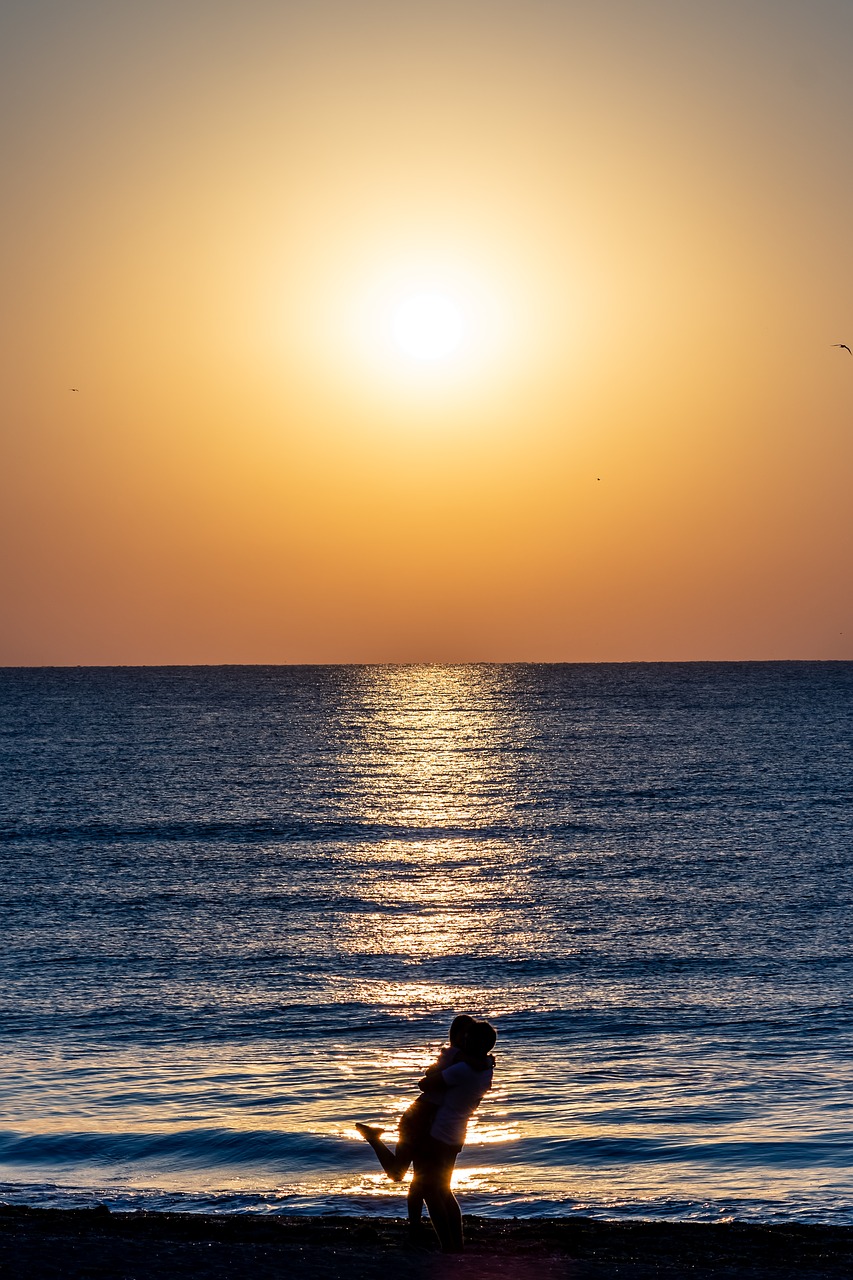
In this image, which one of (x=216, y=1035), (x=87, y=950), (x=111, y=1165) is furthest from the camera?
(x=87, y=950)

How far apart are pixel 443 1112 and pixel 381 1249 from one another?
168 centimetres

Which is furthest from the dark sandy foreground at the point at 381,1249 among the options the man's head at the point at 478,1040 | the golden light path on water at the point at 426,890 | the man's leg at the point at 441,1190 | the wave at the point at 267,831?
the wave at the point at 267,831

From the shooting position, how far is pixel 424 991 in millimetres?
23875

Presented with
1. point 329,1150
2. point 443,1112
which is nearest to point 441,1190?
point 443,1112

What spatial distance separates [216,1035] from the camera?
66.3ft

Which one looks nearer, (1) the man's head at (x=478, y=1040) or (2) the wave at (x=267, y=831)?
(1) the man's head at (x=478, y=1040)

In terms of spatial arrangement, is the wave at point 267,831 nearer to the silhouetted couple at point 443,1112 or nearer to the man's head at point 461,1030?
the silhouetted couple at point 443,1112

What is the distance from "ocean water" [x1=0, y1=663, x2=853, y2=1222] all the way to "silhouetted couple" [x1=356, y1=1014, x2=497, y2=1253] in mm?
2970

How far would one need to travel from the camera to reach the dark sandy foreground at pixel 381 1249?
9.74 m

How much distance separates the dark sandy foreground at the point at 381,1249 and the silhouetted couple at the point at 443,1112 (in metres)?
0.71

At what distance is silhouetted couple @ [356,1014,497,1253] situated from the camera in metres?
9.55

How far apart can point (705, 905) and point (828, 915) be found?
330cm

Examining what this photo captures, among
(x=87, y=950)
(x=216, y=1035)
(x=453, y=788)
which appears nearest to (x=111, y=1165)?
(x=216, y=1035)

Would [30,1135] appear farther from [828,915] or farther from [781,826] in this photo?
[781,826]
